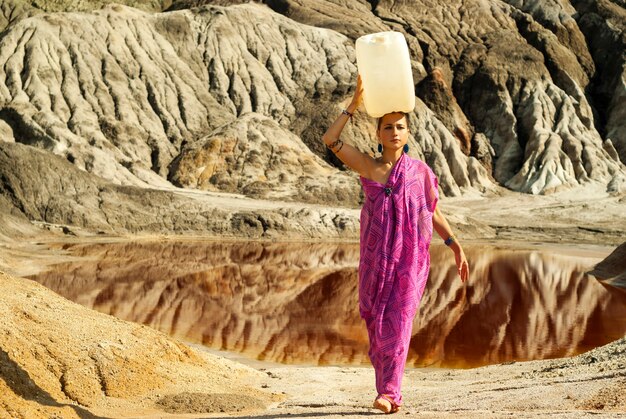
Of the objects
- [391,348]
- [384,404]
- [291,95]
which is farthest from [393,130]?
[291,95]

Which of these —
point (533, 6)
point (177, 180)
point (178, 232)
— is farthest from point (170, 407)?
point (533, 6)

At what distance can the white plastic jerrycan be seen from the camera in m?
6.30

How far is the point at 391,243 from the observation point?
20.9ft

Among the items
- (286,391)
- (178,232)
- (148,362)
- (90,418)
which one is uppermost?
(90,418)

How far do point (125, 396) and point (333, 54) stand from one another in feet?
221

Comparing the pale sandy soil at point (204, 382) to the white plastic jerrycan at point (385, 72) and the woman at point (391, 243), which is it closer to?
the woman at point (391, 243)

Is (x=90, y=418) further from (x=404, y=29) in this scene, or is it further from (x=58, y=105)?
(x=404, y=29)

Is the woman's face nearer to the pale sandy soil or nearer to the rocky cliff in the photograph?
the pale sandy soil

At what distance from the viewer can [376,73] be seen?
6387 mm

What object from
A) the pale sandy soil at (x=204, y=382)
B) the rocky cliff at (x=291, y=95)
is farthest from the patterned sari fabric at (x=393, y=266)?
the rocky cliff at (x=291, y=95)

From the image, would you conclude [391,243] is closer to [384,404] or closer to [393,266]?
[393,266]

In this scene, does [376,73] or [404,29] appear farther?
[404,29]

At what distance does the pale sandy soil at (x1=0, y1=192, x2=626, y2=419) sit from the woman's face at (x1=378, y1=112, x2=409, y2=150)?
2.11 meters

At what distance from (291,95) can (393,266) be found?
2527 inches
